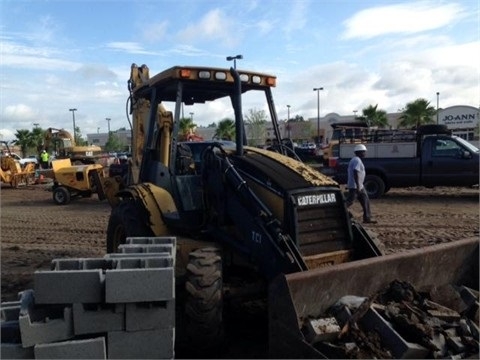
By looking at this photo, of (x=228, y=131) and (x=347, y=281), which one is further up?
(x=228, y=131)

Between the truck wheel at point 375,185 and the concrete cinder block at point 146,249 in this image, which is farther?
the truck wheel at point 375,185

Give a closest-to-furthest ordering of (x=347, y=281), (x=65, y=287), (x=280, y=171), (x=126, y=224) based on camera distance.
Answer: (x=65, y=287), (x=347, y=281), (x=280, y=171), (x=126, y=224)

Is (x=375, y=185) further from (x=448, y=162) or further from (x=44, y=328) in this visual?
(x=44, y=328)

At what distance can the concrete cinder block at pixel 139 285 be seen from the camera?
3.70 metres

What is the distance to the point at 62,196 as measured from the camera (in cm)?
1602

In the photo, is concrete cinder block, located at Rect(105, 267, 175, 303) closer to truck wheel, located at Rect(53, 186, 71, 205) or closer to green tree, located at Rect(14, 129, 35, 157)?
truck wheel, located at Rect(53, 186, 71, 205)

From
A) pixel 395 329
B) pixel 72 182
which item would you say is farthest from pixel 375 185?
pixel 395 329

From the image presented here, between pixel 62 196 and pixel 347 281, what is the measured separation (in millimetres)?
13464

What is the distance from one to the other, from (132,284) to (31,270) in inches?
177

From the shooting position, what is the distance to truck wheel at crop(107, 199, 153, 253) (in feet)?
19.2

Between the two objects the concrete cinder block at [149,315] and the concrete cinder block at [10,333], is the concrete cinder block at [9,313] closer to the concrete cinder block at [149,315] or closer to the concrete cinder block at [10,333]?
the concrete cinder block at [10,333]

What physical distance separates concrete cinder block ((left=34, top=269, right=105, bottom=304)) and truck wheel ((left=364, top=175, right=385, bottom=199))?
Answer: 1284 centimetres

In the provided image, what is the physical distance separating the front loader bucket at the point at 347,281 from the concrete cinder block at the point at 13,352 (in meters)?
1.79

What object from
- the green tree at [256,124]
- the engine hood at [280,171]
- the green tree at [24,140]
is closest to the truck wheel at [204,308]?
the engine hood at [280,171]
